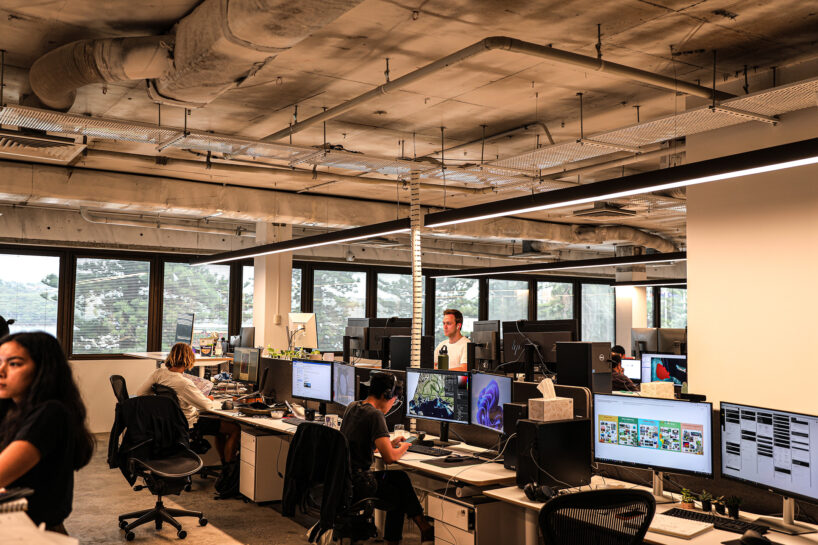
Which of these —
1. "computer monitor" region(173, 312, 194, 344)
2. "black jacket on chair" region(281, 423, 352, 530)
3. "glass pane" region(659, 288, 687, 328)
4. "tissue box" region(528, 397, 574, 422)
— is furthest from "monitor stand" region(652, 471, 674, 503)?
"glass pane" region(659, 288, 687, 328)

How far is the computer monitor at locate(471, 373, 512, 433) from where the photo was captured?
428cm

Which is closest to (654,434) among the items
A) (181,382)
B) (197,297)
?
(181,382)

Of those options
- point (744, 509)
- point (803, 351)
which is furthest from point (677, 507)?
point (803, 351)

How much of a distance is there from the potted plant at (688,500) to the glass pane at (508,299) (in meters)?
11.9

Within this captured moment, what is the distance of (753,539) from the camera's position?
8.85 ft

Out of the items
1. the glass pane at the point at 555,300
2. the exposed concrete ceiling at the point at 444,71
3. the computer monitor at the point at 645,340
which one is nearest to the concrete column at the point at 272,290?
the exposed concrete ceiling at the point at 444,71

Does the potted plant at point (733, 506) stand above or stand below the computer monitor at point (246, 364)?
below

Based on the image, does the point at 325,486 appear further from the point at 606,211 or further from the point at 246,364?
the point at 606,211

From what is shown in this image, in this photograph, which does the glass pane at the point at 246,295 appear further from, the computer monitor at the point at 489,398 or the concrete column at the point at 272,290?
the computer monitor at the point at 489,398

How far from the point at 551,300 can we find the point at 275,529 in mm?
11876

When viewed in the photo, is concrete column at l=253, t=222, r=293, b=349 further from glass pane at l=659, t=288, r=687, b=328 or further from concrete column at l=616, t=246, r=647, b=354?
glass pane at l=659, t=288, r=687, b=328

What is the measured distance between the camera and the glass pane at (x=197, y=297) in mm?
10953

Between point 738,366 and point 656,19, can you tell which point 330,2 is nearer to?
point 656,19

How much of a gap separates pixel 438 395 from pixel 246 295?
24.9ft
